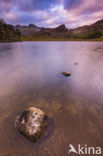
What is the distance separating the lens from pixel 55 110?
5.24 m

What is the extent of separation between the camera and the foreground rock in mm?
3541

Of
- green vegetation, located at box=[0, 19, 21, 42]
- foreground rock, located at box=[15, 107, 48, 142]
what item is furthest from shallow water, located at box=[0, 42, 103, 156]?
green vegetation, located at box=[0, 19, 21, 42]

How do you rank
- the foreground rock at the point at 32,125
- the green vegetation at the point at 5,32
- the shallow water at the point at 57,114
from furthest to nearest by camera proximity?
the green vegetation at the point at 5,32 → the foreground rock at the point at 32,125 → the shallow water at the point at 57,114

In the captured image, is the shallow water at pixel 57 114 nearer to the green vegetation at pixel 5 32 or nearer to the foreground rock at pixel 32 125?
the foreground rock at pixel 32 125

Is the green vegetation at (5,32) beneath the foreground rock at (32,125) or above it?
above

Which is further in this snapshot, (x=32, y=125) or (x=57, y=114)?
(x=57, y=114)

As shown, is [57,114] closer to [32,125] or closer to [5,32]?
[32,125]

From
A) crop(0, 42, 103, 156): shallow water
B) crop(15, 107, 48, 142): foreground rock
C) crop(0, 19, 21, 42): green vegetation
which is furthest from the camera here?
crop(0, 19, 21, 42): green vegetation

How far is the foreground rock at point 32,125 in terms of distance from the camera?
3.54 metres

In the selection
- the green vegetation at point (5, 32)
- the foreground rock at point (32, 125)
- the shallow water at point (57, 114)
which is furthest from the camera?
the green vegetation at point (5, 32)

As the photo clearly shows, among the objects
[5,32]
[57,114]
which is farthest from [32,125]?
[5,32]

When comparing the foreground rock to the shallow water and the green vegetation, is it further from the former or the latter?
the green vegetation

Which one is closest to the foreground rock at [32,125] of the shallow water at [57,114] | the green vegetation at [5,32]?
the shallow water at [57,114]

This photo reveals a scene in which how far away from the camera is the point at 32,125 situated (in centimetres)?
371
